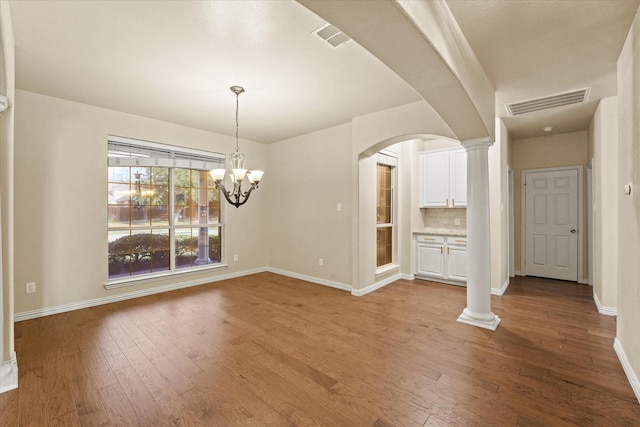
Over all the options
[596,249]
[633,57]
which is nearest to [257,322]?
[633,57]

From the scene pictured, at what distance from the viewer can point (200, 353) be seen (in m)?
2.66

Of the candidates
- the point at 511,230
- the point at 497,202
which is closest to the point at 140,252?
the point at 497,202

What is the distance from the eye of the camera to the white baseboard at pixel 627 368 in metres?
2.05

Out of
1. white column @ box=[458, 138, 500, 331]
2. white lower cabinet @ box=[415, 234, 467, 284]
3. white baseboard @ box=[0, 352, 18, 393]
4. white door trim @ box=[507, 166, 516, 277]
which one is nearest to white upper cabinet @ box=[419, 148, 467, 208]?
white lower cabinet @ box=[415, 234, 467, 284]

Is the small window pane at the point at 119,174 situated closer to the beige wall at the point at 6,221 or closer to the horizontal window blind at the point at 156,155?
the horizontal window blind at the point at 156,155

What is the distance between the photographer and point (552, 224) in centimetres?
542

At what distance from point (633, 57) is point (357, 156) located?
9.69 feet

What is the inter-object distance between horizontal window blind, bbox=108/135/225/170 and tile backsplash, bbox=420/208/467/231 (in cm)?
415

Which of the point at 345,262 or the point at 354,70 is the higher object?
the point at 354,70

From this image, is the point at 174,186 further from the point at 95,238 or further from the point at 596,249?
the point at 596,249

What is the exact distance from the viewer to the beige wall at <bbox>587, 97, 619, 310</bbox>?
3.53 m

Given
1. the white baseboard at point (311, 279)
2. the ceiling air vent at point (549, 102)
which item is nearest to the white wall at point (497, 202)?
the ceiling air vent at point (549, 102)

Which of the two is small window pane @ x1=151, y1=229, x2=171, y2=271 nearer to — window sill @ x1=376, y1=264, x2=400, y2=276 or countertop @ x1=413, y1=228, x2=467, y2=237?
window sill @ x1=376, y1=264, x2=400, y2=276

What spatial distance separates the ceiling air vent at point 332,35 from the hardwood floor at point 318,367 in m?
2.73
